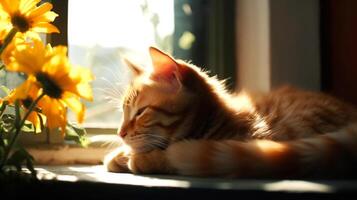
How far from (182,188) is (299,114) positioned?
0.51 metres

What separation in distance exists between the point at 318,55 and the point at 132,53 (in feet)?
2.09

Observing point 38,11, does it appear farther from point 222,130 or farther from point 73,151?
point 73,151

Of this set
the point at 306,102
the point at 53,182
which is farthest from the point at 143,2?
the point at 53,182

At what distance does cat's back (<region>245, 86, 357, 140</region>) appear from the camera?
1097 mm

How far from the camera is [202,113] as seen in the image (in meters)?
1.15

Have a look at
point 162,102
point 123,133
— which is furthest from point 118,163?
point 162,102

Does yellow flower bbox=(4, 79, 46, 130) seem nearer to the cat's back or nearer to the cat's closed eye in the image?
the cat's closed eye

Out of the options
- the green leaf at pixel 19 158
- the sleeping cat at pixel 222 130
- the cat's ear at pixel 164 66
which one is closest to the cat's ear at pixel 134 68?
the sleeping cat at pixel 222 130

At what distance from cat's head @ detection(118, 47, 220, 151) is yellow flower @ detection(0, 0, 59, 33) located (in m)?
0.31

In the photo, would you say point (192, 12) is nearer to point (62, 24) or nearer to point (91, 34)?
point (91, 34)

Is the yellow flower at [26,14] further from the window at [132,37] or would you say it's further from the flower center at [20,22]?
the window at [132,37]

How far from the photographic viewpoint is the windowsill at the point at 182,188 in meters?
0.70

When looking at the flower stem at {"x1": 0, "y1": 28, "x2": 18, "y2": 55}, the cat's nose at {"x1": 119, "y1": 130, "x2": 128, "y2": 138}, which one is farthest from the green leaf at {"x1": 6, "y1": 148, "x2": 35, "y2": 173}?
the cat's nose at {"x1": 119, "y1": 130, "x2": 128, "y2": 138}

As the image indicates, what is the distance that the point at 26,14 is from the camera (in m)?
0.87
